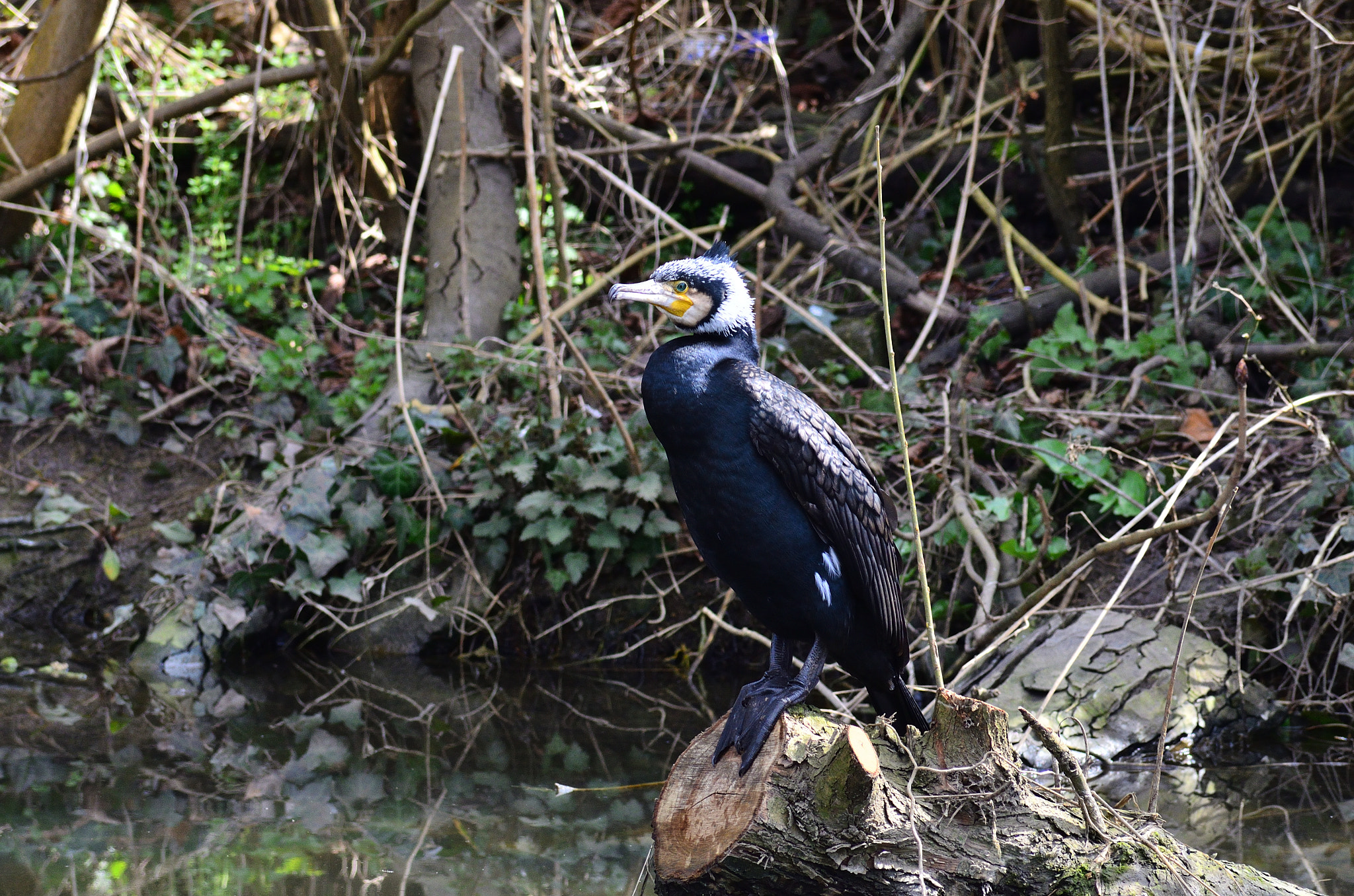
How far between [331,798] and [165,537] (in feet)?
6.74

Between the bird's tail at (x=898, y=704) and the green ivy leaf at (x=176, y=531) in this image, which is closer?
the bird's tail at (x=898, y=704)

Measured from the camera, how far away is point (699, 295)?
236 cm

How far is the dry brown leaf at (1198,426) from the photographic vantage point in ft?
12.9

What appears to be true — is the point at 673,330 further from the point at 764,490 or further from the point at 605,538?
the point at 764,490

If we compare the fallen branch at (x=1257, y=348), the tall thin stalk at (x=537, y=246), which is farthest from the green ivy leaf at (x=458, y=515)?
the fallen branch at (x=1257, y=348)

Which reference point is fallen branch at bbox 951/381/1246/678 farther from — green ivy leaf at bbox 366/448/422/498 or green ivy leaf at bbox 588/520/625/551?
green ivy leaf at bbox 366/448/422/498

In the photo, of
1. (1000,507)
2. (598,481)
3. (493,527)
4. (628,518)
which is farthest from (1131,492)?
(493,527)

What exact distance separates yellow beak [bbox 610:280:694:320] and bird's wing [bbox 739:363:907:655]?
0.18m

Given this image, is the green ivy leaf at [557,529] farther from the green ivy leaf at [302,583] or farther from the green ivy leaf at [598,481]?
the green ivy leaf at [302,583]

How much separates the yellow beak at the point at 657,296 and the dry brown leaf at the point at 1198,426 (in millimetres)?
2327

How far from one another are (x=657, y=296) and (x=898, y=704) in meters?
1.07

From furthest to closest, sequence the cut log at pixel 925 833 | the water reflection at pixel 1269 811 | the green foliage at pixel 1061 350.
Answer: the green foliage at pixel 1061 350, the water reflection at pixel 1269 811, the cut log at pixel 925 833

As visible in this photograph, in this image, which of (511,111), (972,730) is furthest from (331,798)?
(511,111)

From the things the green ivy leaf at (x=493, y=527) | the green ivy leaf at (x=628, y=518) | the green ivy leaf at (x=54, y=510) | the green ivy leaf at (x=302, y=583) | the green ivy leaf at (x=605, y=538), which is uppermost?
the green ivy leaf at (x=628, y=518)
